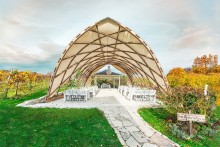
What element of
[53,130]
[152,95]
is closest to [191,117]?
[53,130]

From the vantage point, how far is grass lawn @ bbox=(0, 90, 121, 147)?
16.7ft

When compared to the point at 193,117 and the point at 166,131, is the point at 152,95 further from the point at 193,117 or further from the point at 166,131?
the point at 193,117

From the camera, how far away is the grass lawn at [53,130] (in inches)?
200

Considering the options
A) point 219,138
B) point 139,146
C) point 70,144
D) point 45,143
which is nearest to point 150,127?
point 139,146

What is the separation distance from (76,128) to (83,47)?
8.45 meters

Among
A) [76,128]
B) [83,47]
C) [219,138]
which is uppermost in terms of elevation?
[83,47]

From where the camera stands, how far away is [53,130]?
5.87m

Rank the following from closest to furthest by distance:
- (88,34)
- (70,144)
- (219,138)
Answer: (70,144)
(219,138)
(88,34)

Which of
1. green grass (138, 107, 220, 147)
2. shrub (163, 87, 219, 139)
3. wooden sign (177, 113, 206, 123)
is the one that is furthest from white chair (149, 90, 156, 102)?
wooden sign (177, 113, 206, 123)

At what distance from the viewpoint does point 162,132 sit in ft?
21.3

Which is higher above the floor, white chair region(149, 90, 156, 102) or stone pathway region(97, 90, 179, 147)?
white chair region(149, 90, 156, 102)

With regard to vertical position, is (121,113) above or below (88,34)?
below

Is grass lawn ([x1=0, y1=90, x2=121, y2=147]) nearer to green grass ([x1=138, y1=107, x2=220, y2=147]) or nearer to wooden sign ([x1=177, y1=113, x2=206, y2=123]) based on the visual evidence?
green grass ([x1=138, y1=107, x2=220, y2=147])

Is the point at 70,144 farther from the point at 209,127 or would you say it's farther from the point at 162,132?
the point at 209,127
